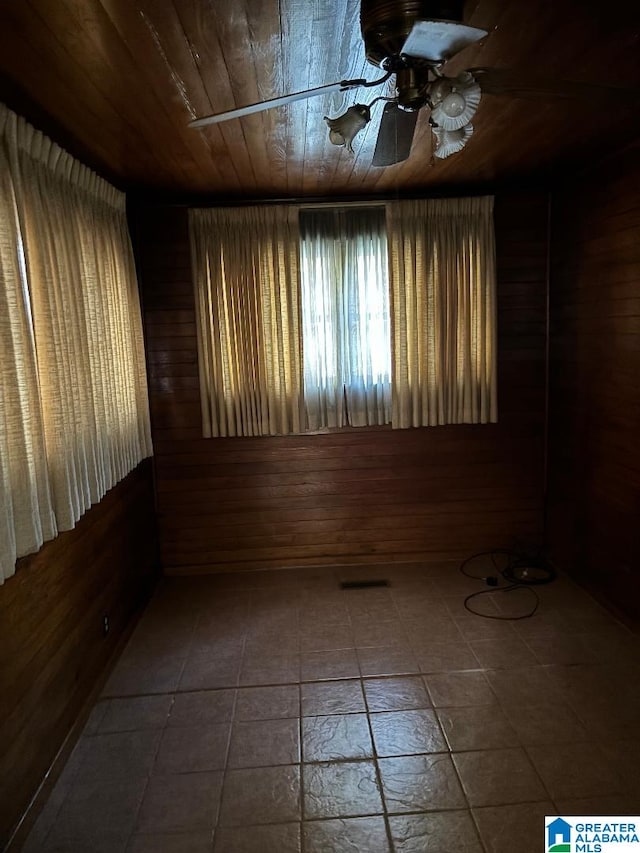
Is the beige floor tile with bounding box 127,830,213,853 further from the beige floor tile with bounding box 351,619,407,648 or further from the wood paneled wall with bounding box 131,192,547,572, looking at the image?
the wood paneled wall with bounding box 131,192,547,572

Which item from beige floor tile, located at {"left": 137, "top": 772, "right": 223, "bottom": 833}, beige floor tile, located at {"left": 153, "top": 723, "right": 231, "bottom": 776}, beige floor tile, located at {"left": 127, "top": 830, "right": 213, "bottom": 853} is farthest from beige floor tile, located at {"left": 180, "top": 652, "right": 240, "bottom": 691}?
beige floor tile, located at {"left": 127, "top": 830, "right": 213, "bottom": 853}

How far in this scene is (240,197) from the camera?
143 inches

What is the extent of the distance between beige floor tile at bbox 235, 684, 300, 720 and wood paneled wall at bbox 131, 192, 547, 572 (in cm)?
136

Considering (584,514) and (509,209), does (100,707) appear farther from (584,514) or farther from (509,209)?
(509,209)

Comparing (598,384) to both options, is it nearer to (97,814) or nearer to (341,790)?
(341,790)

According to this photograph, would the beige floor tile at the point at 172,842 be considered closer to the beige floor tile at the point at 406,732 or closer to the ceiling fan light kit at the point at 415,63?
the beige floor tile at the point at 406,732

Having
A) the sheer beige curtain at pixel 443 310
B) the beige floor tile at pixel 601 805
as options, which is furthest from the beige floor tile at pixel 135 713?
the sheer beige curtain at pixel 443 310

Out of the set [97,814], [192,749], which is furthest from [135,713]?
[97,814]

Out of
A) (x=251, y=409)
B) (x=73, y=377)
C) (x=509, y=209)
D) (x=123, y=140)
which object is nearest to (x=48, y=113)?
(x=123, y=140)

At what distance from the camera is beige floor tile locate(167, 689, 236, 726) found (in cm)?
250

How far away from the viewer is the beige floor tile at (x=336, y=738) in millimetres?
2260

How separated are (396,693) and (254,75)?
8.18 feet

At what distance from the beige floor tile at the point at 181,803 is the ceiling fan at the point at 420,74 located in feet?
7.15

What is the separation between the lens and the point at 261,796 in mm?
2074
